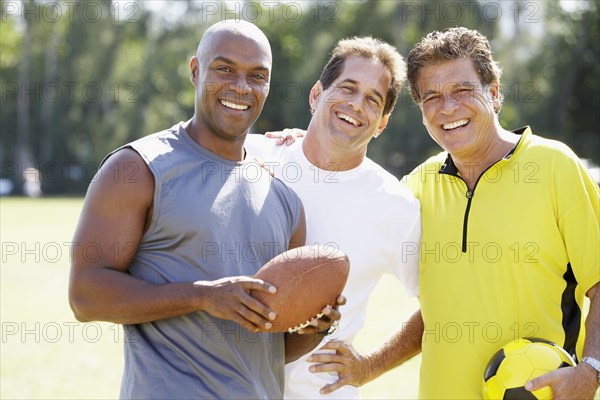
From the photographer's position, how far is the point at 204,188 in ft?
9.22

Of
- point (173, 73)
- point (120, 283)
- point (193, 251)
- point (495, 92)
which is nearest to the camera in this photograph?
point (120, 283)

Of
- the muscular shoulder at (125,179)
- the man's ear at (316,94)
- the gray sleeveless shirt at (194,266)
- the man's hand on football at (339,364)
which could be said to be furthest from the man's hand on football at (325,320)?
the man's ear at (316,94)

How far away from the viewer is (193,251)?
2.75 meters

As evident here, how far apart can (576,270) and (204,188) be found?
183 cm

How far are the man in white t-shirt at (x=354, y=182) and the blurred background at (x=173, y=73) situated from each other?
17231 millimetres

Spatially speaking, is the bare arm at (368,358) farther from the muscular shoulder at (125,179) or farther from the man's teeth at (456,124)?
the muscular shoulder at (125,179)

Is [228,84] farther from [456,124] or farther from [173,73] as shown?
[173,73]

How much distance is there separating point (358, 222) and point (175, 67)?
1604 inches

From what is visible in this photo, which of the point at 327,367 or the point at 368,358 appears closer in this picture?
the point at 327,367

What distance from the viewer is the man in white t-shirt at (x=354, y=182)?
3.70m

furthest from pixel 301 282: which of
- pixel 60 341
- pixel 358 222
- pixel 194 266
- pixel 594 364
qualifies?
pixel 60 341

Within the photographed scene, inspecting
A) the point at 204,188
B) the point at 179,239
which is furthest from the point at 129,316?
the point at 204,188

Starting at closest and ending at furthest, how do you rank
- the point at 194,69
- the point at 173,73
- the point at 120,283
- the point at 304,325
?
1. the point at 120,283
2. the point at 304,325
3. the point at 194,69
4. the point at 173,73

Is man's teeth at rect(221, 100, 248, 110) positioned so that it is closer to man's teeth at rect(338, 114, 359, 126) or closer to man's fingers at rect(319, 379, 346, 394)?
man's teeth at rect(338, 114, 359, 126)
